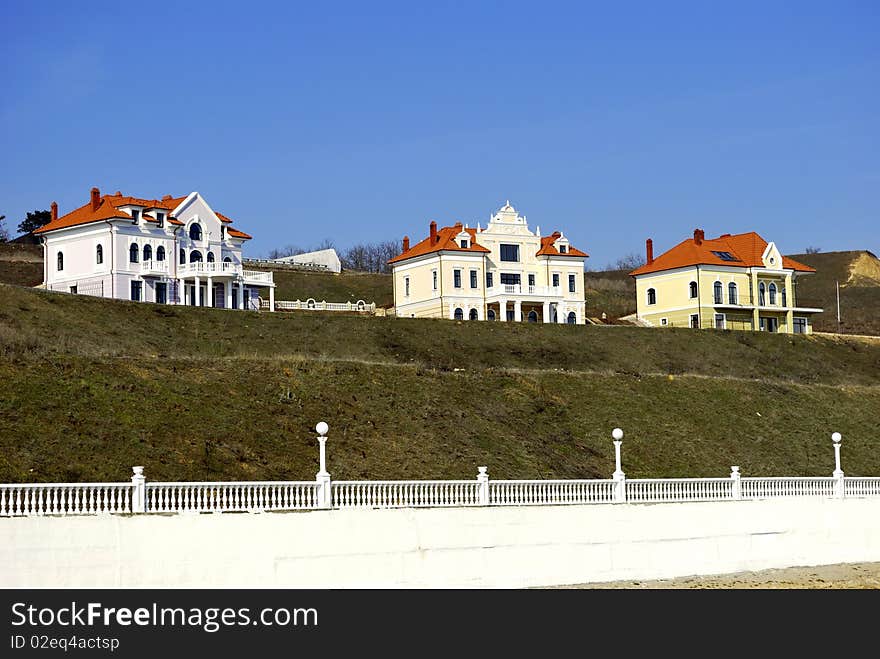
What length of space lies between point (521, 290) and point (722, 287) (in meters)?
14.0

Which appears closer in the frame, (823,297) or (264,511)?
(264,511)

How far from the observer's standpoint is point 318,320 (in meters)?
68.8

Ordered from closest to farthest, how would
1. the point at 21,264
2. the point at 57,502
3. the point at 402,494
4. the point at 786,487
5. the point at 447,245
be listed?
the point at 57,502, the point at 402,494, the point at 786,487, the point at 447,245, the point at 21,264

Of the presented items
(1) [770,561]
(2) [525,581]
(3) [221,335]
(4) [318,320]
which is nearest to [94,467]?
(2) [525,581]

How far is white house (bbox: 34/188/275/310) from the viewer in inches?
3012

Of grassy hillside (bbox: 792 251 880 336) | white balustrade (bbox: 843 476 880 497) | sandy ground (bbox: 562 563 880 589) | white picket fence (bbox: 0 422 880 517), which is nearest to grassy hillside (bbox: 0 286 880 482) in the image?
white picket fence (bbox: 0 422 880 517)

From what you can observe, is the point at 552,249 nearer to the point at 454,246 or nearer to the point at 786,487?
the point at 454,246

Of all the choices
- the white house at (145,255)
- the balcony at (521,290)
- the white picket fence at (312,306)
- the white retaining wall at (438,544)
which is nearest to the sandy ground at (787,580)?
the white retaining wall at (438,544)

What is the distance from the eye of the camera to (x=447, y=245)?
8781 cm

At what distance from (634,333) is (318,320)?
18.6 meters

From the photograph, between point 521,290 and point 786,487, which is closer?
point 786,487

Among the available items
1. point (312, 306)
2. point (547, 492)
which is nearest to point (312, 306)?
point (312, 306)

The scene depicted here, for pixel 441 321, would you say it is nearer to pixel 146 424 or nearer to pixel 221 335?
pixel 221 335

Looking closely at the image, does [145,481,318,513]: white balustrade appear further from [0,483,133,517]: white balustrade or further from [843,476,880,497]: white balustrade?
[843,476,880,497]: white balustrade
